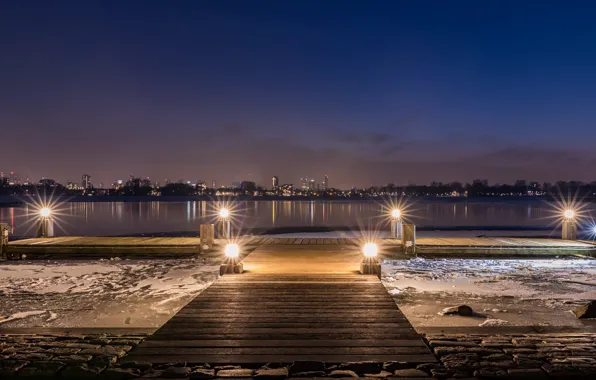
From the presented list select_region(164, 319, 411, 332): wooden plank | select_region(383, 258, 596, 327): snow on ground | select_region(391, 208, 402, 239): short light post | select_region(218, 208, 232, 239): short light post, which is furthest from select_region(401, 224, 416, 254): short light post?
select_region(164, 319, 411, 332): wooden plank

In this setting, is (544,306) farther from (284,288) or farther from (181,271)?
(181,271)

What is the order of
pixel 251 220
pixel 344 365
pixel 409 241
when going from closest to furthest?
pixel 344 365, pixel 409 241, pixel 251 220

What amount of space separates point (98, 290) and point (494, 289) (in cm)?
1103

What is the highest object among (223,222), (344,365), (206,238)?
(223,222)

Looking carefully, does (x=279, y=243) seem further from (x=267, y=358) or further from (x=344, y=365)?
(x=344, y=365)

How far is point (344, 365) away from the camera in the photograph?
591 centimetres

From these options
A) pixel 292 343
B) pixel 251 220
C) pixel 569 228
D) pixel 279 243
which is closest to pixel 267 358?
pixel 292 343

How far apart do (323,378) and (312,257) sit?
942 cm

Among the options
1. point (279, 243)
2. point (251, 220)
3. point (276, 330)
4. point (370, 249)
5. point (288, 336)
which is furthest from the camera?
point (251, 220)

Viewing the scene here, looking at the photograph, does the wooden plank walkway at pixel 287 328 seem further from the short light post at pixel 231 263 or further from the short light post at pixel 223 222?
the short light post at pixel 223 222

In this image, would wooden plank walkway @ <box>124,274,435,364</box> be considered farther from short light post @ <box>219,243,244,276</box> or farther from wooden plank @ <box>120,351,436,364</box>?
short light post @ <box>219,243,244,276</box>

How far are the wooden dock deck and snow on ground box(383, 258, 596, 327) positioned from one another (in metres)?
1.69

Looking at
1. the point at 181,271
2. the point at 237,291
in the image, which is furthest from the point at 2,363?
the point at 181,271

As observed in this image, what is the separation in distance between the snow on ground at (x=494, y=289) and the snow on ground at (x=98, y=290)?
588cm
